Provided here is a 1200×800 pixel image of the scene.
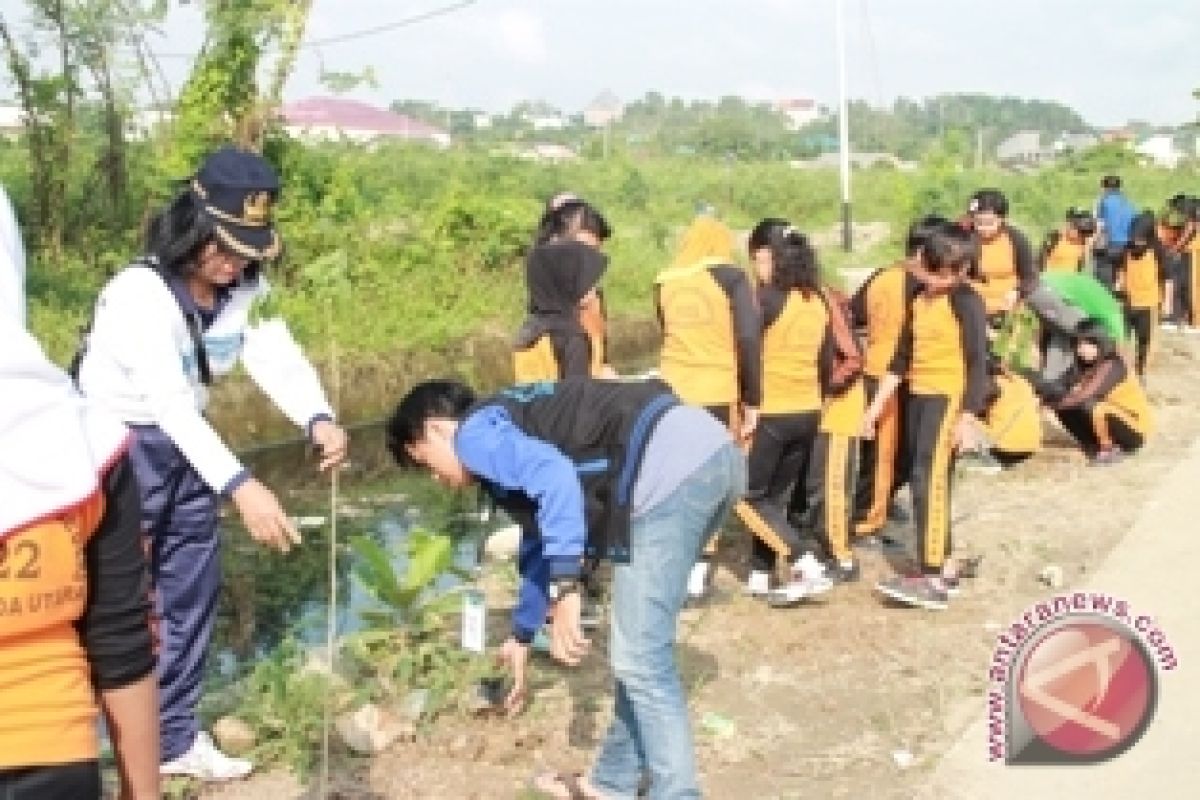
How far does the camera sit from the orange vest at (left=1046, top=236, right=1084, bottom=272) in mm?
12461

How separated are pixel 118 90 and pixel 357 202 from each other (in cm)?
303

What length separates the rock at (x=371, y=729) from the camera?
4633mm

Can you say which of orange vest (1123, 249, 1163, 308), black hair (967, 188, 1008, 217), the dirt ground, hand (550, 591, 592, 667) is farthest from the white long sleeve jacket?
orange vest (1123, 249, 1163, 308)

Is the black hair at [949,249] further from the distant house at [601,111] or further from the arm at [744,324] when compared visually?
the distant house at [601,111]

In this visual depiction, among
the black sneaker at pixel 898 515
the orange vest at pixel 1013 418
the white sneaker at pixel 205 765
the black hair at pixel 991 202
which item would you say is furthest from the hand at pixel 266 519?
the black hair at pixel 991 202

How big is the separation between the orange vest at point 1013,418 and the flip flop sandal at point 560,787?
4.92 m

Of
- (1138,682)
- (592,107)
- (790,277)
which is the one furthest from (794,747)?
(592,107)

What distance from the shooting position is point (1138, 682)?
497 cm

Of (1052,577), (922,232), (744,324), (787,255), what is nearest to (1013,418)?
(1052,577)

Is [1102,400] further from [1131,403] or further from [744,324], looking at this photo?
[744,324]

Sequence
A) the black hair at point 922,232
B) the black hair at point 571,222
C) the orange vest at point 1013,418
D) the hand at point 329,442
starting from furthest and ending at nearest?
the orange vest at point 1013,418 < the black hair at point 922,232 < the black hair at point 571,222 < the hand at point 329,442

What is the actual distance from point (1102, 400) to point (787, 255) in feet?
12.7

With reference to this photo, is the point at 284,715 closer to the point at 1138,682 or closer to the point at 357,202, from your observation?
the point at 1138,682

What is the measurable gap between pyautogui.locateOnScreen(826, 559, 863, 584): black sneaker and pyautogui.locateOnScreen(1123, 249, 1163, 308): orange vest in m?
6.88
